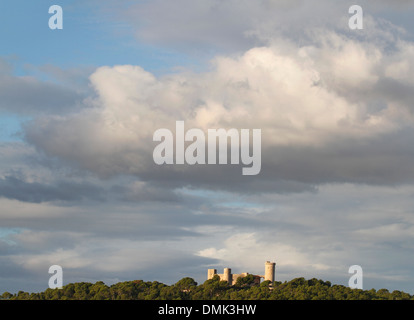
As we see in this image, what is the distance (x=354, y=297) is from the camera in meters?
195

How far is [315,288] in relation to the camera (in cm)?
19925
